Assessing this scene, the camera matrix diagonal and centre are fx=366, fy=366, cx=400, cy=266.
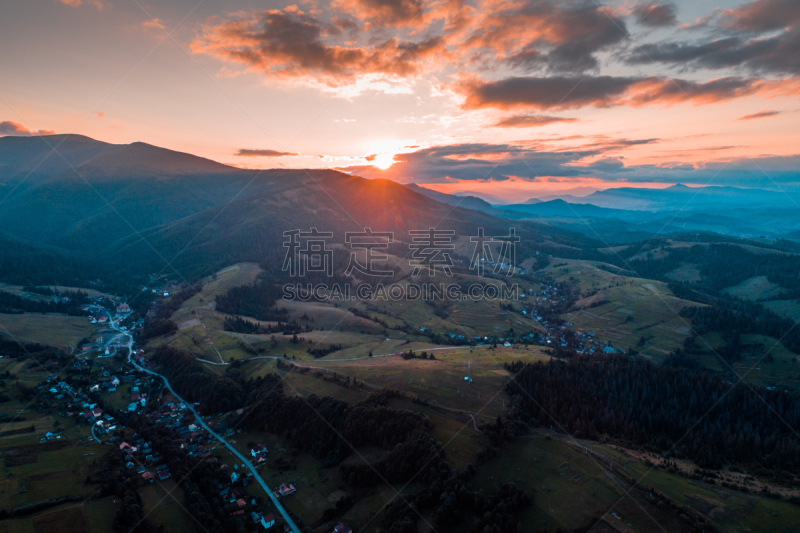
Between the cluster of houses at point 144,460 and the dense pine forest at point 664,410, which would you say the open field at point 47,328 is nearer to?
the cluster of houses at point 144,460

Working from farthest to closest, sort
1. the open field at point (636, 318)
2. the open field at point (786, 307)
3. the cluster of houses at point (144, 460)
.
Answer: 1. the open field at point (786, 307)
2. the open field at point (636, 318)
3. the cluster of houses at point (144, 460)

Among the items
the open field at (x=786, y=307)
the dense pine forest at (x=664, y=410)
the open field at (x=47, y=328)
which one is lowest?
the open field at (x=47, y=328)

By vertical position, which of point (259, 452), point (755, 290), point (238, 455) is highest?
point (755, 290)

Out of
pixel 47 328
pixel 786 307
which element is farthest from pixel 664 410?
pixel 47 328

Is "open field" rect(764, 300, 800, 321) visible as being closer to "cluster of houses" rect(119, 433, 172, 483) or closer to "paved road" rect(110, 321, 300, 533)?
"paved road" rect(110, 321, 300, 533)

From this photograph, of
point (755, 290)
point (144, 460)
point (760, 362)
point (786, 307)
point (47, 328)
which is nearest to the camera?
point (144, 460)

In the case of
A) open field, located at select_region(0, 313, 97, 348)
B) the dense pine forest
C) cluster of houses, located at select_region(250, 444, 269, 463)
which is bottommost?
open field, located at select_region(0, 313, 97, 348)

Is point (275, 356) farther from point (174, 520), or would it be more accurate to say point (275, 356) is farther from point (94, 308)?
point (94, 308)

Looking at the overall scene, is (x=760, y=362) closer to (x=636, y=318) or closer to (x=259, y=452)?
(x=636, y=318)

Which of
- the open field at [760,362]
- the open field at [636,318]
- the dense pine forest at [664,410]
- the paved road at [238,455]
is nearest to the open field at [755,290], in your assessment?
the open field at [636,318]

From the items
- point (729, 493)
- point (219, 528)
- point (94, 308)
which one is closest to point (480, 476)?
point (729, 493)

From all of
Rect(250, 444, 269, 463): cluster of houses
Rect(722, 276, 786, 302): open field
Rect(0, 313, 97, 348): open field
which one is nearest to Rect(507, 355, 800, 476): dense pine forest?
A: Rect(250, 444, 269, 463): cluster of houses
